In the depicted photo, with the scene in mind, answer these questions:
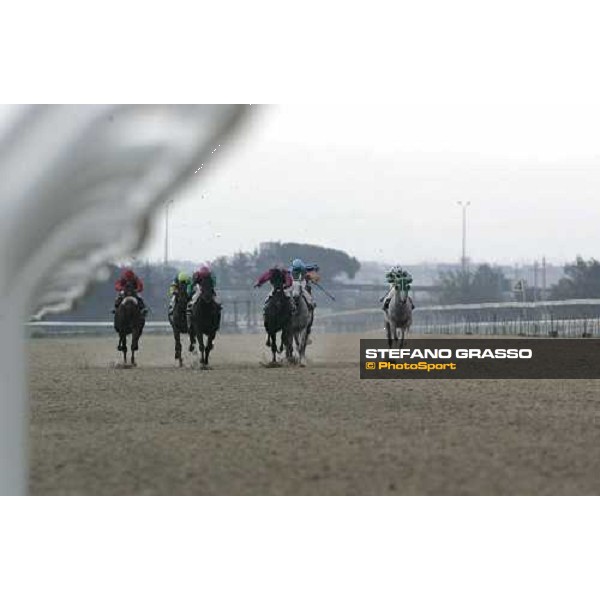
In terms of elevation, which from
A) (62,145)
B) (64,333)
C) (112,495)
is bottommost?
(112,495)

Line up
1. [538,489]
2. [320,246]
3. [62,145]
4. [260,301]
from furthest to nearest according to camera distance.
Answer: [260,301]
[320,246]
[62,145]
[538,489]

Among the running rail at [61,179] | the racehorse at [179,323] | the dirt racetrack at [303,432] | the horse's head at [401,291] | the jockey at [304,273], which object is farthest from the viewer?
the racehorse at [179,323]

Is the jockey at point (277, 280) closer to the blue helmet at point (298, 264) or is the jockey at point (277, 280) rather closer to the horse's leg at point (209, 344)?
the blue helmet at point (298, 264)

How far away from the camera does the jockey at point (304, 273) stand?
17.2m

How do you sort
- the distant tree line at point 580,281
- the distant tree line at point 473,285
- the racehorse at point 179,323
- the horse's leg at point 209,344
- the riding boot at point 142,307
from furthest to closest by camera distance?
the racehorse at point 179,323 < the horse's leg at point 209,344 < the riding boot at point 142,307 < the distant tree line at point 473,285 < the distant tree line at point 580,281

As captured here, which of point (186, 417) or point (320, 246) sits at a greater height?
point (320, 246)

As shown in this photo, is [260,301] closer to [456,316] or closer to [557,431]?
[456,316]

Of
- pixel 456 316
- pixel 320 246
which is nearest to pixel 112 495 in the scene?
pixel 320 246

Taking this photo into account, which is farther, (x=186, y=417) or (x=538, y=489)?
(x=186, y=417)

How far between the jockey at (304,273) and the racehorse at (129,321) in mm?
2240

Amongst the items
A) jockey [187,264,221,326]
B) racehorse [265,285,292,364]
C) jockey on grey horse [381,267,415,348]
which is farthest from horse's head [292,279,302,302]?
jockey on grey horse [381,267,415,348]

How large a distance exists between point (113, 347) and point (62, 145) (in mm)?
10004

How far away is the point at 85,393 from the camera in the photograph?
17203 millimetres

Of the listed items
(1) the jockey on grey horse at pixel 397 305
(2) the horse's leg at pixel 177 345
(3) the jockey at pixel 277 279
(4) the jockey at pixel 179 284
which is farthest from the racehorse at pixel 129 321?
(1) the jockey on grey horse at pixel 397 305
